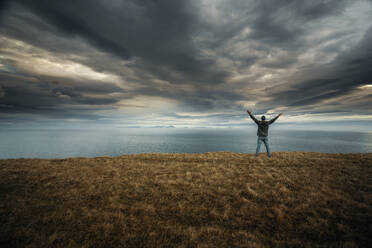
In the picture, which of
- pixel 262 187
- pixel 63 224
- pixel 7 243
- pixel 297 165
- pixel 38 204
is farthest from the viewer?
pixel 297 165

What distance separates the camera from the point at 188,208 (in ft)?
20.3

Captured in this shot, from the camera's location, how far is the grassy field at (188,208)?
445 centimetres

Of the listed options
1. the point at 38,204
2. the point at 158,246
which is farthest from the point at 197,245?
the point at 38,204

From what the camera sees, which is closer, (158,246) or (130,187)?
(158,246)

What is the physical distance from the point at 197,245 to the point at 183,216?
155cm

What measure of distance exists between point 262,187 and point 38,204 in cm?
1056

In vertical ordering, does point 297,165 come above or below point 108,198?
above

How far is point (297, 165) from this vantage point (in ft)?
38.4

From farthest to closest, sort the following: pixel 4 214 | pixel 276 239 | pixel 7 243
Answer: pixel 4 214, pixel 276 239, pixel 7 243

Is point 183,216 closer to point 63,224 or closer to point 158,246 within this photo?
point 158,246

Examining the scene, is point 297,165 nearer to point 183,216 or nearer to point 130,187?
point 183,216

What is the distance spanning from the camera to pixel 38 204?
6246 millimetres

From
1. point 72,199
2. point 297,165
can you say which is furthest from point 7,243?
point 297,165

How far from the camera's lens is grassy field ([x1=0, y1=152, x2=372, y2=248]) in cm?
445
